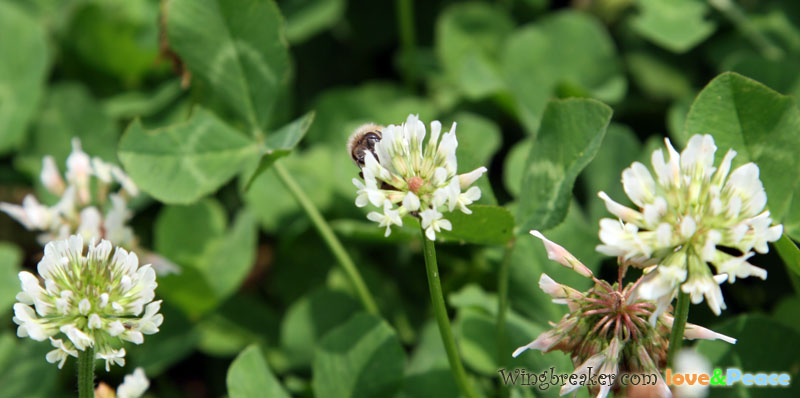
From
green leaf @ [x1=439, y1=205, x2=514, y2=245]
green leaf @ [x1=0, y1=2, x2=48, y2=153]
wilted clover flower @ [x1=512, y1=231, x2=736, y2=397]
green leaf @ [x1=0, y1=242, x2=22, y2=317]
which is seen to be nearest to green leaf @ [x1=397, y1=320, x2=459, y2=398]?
green leaf @ [x1=439, y1=205, x2=514, y2=245]

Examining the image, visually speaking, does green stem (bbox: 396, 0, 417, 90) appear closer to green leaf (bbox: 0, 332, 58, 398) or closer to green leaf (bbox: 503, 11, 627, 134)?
green leaf (bbox: 503, 11, 627, 134)

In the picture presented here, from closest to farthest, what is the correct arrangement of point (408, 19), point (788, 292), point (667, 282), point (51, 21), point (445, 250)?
point (667, 282), point (788, 292), point (445, 250), point (408, 19), point (51, 21)

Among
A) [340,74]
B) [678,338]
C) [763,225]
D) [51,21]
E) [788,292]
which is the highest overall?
[51,21]

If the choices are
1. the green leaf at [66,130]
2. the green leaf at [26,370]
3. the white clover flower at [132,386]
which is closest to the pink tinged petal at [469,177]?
the white clover flower at [132,386]

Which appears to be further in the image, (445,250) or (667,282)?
(445,250)

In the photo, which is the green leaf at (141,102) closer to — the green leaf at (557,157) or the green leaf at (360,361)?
the green leaf at (360,361)

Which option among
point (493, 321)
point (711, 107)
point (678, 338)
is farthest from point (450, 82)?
point (678, 338)

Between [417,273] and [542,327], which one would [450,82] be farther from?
[542,327]
